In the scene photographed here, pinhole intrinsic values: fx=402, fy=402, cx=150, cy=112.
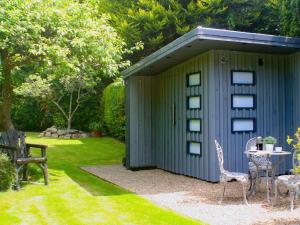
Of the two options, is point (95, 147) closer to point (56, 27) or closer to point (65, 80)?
point (65, 80)

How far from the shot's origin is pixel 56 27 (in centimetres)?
816

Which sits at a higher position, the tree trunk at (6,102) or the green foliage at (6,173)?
the tree trunk at (6,102)

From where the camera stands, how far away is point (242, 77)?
29.1 ft

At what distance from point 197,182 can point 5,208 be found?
4102mm

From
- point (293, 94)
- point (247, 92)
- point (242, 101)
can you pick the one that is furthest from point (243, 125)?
point (293, 94)

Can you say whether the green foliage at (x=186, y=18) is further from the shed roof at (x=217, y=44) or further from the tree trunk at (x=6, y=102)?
the tree trunk at (x=6, y=102)

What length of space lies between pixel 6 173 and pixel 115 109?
29.2ft

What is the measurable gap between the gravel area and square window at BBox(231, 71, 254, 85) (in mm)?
2196

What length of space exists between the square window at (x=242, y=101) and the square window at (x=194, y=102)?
0.76m

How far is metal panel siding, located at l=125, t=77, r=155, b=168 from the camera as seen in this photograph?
11.0m

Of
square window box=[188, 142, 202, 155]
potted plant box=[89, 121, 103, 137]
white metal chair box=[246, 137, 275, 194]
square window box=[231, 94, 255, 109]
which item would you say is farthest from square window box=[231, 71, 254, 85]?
potted plant box=[89, 121, 103, 137]

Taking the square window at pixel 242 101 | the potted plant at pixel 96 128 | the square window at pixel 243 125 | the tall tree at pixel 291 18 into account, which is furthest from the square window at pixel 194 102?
the potted plant at pixel 96 128

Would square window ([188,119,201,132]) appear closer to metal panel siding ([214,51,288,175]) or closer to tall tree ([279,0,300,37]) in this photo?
metal panel siding ([214,51,288,175])

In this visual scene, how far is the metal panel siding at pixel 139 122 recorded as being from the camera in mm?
10977
